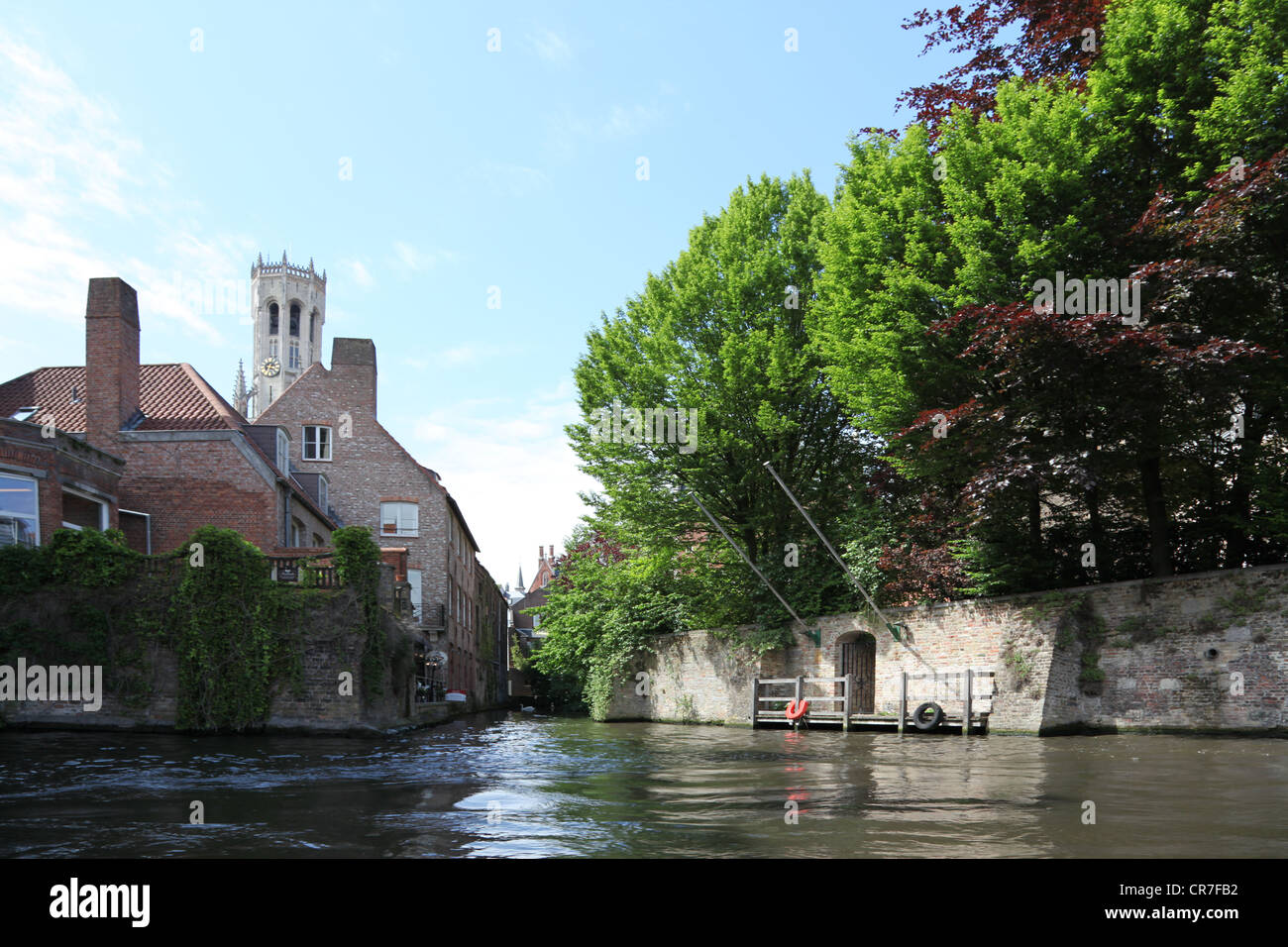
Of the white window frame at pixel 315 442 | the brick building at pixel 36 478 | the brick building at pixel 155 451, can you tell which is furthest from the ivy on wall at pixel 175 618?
the white window frame at pixel 315 442

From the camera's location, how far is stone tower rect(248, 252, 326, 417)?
123875mm

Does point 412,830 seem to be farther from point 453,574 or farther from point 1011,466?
point 453,574

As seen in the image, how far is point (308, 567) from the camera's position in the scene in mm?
22656

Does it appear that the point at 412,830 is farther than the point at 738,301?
No

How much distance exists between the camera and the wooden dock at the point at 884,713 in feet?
68.8

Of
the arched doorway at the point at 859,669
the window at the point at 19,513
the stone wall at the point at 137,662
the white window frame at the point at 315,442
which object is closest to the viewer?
the stone wall at the point at 137,662

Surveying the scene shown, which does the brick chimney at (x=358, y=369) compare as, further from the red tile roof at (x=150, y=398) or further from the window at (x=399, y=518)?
the red tile roof at (x=150, y=398)

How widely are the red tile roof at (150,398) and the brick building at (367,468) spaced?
9593mm

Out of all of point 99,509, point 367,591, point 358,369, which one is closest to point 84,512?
point 99,509

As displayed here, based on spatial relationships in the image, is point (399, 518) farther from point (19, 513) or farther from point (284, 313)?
point (284, 313)

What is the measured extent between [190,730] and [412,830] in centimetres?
1621

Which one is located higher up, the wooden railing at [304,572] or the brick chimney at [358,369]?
the brick chimney at [358,369]

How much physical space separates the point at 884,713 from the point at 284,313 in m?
115

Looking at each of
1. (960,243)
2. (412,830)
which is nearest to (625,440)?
(960,243)
